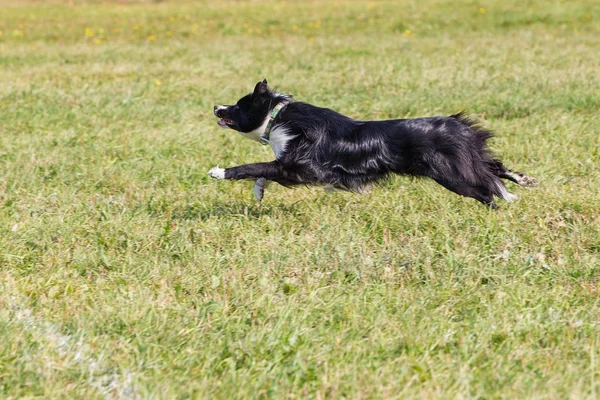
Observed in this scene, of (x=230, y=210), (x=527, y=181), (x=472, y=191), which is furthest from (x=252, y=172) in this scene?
(x=527, y=181)

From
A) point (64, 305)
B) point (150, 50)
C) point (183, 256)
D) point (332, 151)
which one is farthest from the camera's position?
point (150, 50)

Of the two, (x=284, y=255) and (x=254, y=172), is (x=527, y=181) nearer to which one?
(x=254, y=172)

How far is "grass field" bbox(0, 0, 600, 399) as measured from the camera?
3.16 metres

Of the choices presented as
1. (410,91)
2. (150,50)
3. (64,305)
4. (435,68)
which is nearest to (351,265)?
(64,305)

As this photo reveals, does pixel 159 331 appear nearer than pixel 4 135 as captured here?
Yes

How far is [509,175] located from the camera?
220 inches

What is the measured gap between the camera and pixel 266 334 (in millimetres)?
3436

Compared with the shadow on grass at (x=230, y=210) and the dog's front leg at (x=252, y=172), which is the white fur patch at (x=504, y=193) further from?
the dog's front leg at (x=252, y=172)

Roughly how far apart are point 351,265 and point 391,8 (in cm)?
1502

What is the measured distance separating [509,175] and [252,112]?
6.23 feet

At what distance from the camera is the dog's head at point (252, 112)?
5.48 meters

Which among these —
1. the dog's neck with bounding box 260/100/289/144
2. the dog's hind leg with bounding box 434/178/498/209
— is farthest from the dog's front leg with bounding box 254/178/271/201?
the dog's hind leg with bounding box 434/178/498/209

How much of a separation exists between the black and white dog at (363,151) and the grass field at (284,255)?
0.25 meters

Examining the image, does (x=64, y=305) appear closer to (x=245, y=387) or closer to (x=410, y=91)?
(x=245, y=387)
